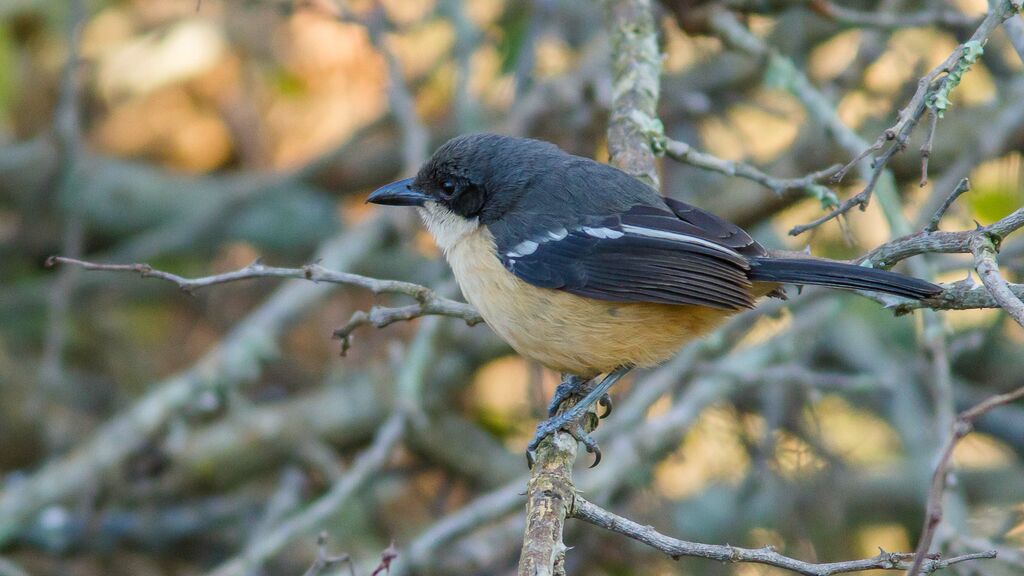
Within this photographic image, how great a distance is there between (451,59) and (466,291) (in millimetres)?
3111

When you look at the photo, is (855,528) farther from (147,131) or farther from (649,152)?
(147,131)

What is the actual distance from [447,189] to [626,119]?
2.32 feet

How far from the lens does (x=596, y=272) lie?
3443mm

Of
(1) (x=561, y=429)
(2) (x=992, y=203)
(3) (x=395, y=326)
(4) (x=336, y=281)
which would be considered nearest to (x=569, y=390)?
(1) (x=561, y=429)

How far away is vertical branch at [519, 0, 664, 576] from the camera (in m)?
2.79

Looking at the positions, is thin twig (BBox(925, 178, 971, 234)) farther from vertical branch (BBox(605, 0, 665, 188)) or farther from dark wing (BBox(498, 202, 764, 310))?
vertical branch (BBox(605, 0, 665, 188))

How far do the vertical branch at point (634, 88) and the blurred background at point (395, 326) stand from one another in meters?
0.38

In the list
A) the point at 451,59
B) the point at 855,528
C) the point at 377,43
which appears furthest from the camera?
the point at 451,59

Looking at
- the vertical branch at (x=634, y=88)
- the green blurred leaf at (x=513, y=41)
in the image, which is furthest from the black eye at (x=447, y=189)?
the green blurred leaf at (x=513, y=41)

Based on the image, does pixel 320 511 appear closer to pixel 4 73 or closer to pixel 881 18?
pixel 881 18

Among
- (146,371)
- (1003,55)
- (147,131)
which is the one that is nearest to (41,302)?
(146,371)

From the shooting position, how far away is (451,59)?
249 inches

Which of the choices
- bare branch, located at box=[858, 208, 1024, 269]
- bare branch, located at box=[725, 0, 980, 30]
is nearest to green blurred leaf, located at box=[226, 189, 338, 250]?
bare branch, located at box=[725, 0, 980, 30]

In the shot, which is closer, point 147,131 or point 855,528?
point 855,528
